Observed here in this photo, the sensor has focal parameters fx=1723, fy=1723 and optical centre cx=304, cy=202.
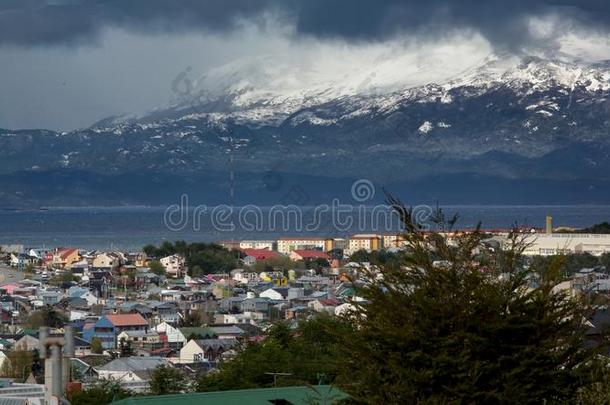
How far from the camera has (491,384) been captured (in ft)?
45.1

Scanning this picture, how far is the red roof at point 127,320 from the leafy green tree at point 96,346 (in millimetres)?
3988

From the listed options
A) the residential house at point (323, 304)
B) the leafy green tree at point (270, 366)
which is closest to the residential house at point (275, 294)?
the residential house at point (323, 304)

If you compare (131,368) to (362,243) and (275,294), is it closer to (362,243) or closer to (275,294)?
(275,294)

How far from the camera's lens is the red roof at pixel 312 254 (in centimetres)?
9062

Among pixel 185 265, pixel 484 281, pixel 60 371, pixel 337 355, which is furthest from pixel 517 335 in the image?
pixel 185 265

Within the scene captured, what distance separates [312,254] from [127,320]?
4487 centimetres

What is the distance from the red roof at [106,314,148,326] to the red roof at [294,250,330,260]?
39.9 meters

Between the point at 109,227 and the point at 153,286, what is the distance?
95072 mm

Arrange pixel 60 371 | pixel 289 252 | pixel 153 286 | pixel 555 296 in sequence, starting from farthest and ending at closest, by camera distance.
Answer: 1. pixel 289 252
2. pixel 153 286
3. pixel 555 296
4. pixel 60 371

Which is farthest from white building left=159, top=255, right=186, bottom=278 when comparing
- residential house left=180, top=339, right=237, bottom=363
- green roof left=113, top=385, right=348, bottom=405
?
green roof left=113, top=385, right=348, bottom=405

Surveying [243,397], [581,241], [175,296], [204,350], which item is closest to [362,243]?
Result: [581,241]

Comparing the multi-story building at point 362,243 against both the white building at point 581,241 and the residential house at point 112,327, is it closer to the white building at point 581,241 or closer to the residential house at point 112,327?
the white building at point 581,241

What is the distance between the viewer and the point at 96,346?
1681 inches

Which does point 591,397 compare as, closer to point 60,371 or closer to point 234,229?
point 60,371
